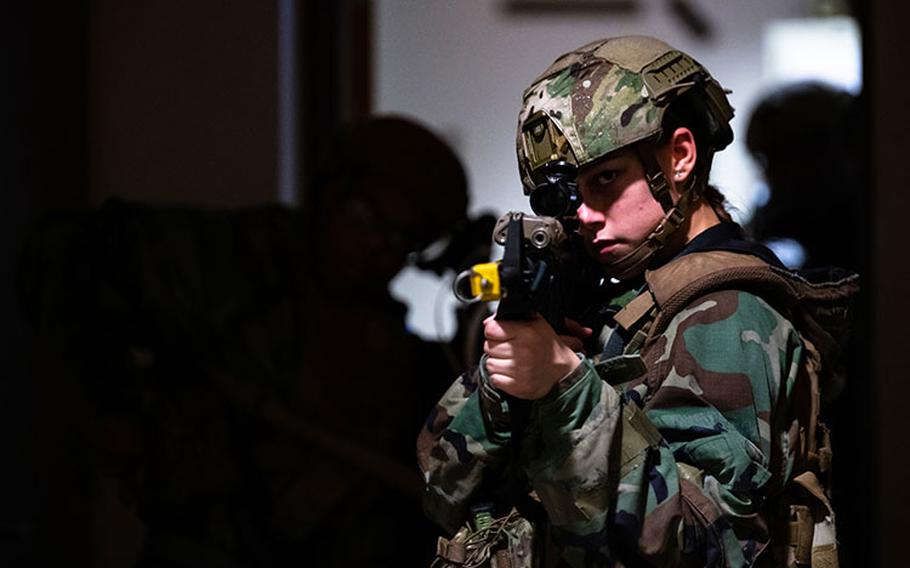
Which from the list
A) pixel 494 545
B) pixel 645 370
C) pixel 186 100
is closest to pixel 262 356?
pixel 186 100

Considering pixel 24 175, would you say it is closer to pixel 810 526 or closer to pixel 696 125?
pixel 696 125

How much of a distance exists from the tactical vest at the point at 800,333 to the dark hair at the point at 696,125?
0.39 ft

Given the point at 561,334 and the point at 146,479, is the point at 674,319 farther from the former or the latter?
the point at 146,479

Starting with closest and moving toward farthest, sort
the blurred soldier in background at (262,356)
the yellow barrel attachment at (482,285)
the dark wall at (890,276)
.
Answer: the yellow barrel attachment at (482,285) → the blurred soldier in background at (262,356) → the dark wall at (890,276)

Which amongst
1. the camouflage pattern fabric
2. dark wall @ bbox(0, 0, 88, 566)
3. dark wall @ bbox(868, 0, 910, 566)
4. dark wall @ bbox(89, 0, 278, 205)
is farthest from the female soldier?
dark wall @ bbox(89, 0, 278, 205)

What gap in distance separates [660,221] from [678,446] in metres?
0.29

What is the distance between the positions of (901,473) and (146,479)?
5.53 feet

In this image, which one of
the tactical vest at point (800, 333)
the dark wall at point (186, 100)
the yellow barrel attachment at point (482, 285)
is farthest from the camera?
the dark wall at point (186, 100)

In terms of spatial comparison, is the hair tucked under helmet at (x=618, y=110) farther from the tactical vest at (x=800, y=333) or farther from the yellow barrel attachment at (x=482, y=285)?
the yellow barrel attachment at (x=482, y=285)

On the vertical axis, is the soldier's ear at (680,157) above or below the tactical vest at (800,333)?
above

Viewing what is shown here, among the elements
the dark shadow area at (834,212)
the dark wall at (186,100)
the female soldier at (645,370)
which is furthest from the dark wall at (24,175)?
the dark shadow area at (834,212)

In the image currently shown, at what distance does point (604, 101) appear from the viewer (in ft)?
4.79

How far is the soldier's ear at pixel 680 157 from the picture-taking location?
1504mm

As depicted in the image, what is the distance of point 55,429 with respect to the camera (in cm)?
309
